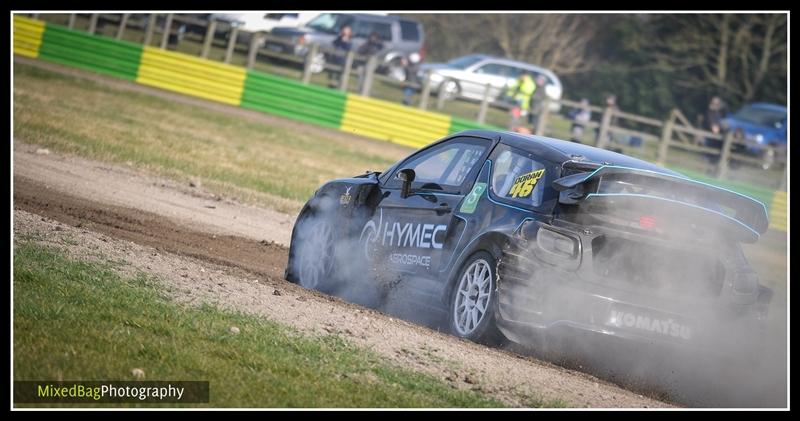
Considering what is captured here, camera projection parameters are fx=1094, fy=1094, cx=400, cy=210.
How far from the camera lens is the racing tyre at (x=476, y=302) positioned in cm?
657

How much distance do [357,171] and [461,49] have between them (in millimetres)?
33820

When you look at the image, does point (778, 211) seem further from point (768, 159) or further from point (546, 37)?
point (546, 37)

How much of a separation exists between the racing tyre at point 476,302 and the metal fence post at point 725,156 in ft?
81.2

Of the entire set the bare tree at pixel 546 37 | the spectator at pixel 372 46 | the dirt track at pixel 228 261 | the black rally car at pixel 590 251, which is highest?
the bare tree at pixel 546 37

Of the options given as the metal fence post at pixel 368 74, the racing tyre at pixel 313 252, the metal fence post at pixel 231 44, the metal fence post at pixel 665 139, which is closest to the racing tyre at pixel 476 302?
the racing tyre at pixel 313 252

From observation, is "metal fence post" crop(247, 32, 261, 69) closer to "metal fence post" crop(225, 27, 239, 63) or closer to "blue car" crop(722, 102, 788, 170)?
"metal fence post" crop(225, 27, 239, 63)

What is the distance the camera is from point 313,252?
8.88 m

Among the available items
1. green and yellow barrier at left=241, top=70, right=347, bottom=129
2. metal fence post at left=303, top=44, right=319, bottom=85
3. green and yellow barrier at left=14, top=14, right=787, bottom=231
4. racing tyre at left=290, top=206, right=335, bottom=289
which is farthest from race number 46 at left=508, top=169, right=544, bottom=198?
metal fence post at left=303, top=44, right=319, bottom=85

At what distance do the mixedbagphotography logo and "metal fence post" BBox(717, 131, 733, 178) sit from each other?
1071 inches

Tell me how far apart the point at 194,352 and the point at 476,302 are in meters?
2.01

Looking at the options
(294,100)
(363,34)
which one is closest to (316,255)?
(294,100)

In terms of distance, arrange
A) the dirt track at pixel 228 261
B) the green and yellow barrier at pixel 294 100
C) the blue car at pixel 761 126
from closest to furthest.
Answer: the dirt track at pixel 228 261 < the green and yellow barrier at pixel 294 100 < the blue car at pixel 761 126

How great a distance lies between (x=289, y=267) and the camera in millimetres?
9211

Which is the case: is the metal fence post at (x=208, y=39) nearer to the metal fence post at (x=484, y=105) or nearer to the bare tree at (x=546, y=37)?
the metal fence post at (x=484, y=105)
